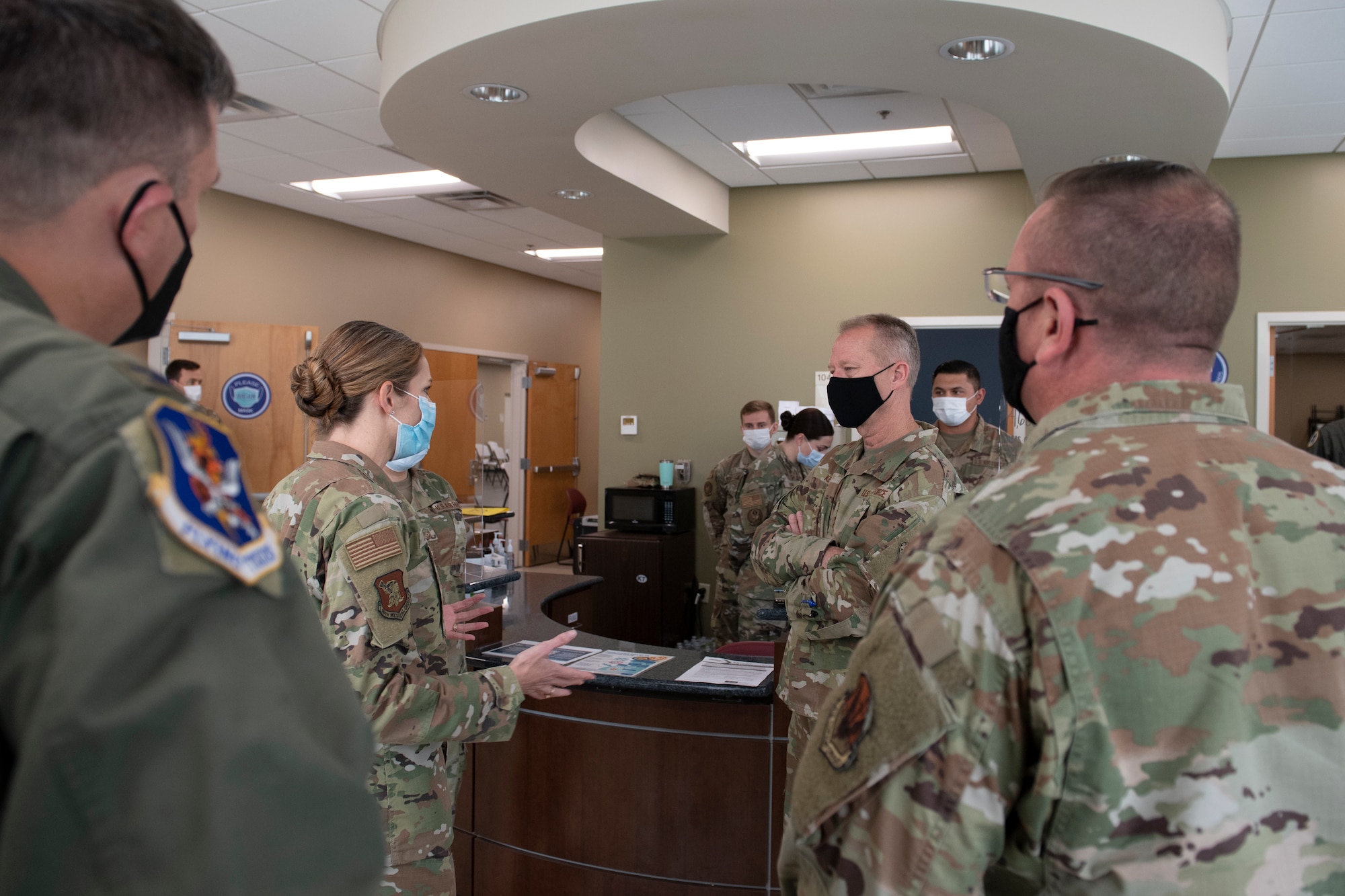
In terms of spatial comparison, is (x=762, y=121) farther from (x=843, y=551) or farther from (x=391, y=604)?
(x=391, y=604)

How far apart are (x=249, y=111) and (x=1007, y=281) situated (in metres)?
4.82

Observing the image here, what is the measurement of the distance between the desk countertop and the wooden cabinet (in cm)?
163

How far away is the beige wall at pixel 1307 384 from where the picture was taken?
557 cm

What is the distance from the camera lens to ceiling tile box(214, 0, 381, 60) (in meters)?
3.65

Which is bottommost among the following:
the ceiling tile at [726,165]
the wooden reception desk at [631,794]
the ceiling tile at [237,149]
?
the wooden reception desk at [631,794]

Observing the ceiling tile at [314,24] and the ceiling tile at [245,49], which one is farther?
the ceiling tile at [245,49]

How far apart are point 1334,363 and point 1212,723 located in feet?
19.4

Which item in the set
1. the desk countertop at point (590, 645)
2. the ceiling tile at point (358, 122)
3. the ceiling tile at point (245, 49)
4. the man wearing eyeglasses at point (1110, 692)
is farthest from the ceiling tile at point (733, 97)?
the man wearing eyeglasses at point (1110, 692)

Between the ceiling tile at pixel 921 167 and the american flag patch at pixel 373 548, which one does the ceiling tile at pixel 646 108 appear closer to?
the ceiling tile at pixel 921 167

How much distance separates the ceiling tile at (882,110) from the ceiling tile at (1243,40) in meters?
1.27

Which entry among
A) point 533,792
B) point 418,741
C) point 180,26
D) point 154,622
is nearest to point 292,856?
point 154,622

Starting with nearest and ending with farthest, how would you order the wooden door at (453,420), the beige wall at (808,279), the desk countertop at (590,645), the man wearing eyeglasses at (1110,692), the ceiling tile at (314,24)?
the man wearing eyeglasses at (1110,692) → the desk countertop at (590,645) → the ceiling tile at (314,24) → the beige wall at (808,279) → the wooden door at (453,420)

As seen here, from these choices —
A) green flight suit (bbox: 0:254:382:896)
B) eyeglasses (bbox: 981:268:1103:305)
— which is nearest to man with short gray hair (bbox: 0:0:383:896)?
green flight suit (bbox: 0:254:382:896)

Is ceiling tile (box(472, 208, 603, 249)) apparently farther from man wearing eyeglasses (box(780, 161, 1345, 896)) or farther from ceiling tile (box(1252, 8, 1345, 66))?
man wearing eyeglasses (box(780, 161, 1345, 896))
